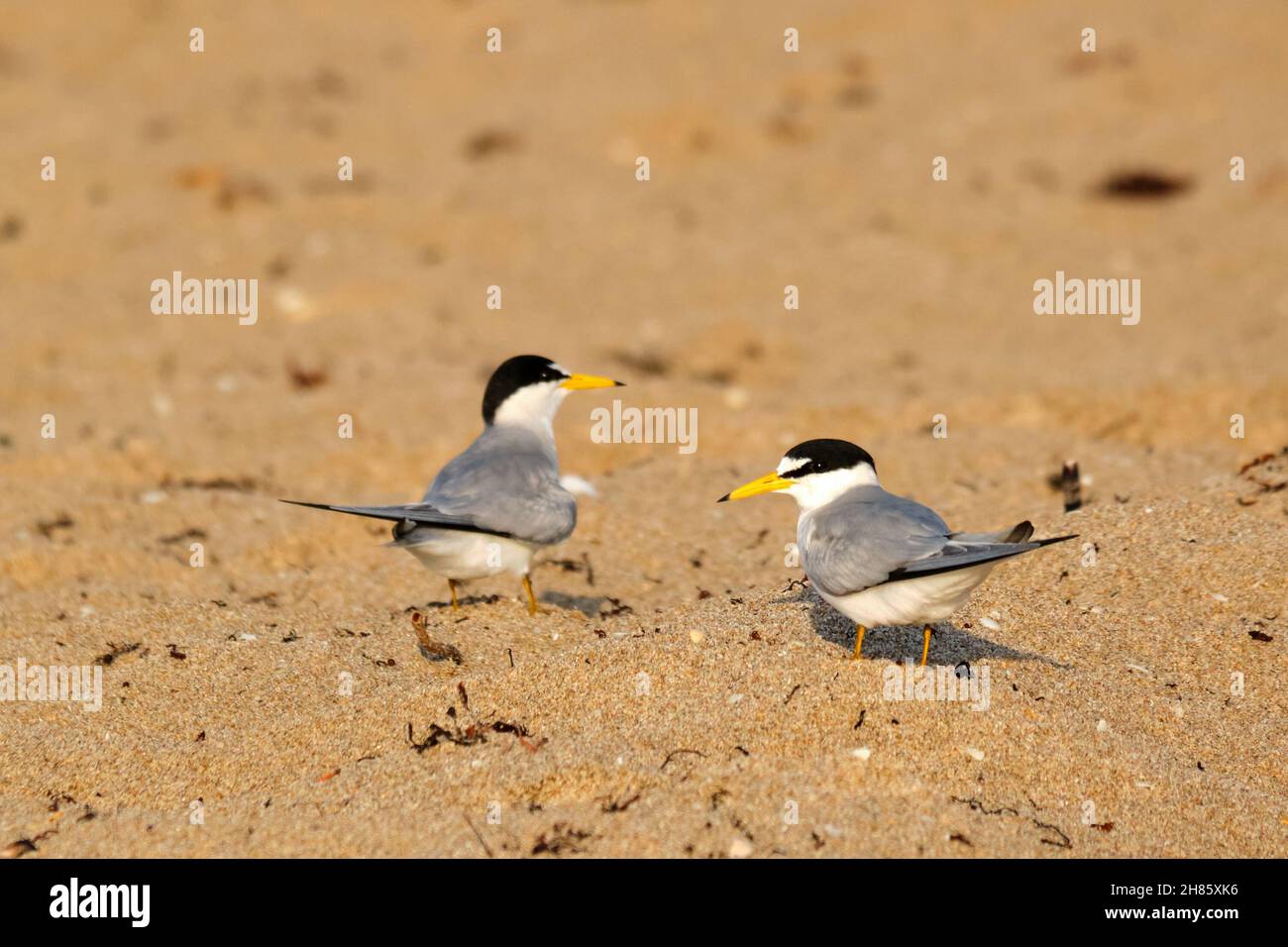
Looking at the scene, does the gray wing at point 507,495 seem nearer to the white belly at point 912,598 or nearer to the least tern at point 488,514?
the least tern at point 488,514

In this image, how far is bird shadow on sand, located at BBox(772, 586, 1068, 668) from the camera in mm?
4457

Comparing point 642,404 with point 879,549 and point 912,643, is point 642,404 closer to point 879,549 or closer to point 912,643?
point 912,643

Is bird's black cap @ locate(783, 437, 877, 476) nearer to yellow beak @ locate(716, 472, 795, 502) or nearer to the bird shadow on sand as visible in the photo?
yellow beak @ locate(716, 472, 795, 502)

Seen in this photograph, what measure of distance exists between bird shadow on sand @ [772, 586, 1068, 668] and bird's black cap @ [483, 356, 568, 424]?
1.52 m

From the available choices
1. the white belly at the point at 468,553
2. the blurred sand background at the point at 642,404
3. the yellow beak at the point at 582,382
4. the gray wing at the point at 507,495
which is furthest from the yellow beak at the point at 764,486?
the yellow beak at the point at 582,382

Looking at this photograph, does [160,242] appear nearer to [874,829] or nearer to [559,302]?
[559,302]

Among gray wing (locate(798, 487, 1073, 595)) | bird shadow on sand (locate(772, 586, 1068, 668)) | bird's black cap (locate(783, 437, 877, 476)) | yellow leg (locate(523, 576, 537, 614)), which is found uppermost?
bird's black cap (locate(783, 437, 877, 476))

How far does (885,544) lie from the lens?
4.01m

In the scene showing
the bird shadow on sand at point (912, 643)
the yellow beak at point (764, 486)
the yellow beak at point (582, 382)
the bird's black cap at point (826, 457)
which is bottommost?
the bird shadow on sand at point (912, 643)

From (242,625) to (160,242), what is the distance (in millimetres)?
5747

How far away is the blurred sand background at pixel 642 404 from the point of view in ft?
12.9

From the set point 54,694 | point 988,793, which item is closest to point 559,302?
point 54,694

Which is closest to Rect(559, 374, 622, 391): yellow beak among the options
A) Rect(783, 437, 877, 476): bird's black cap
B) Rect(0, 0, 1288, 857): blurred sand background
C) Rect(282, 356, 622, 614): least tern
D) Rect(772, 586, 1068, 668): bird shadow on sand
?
→ Rect(282, 356, 622, 614): least tern

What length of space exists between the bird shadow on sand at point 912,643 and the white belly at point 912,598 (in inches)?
12.8
